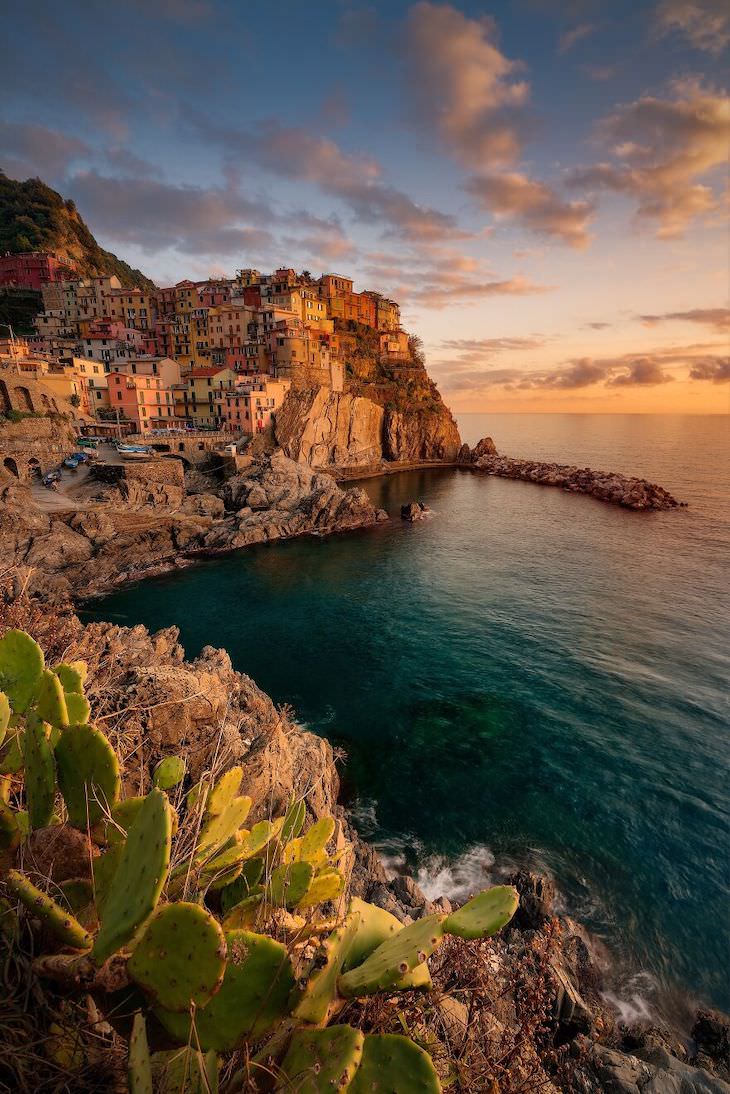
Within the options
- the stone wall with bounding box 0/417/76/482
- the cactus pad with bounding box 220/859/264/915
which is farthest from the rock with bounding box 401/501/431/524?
the cactus pad with bounding box 220/859/264/915

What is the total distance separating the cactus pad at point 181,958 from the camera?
2334mm

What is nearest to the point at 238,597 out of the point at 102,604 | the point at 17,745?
the point at 102,604

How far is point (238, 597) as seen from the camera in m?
31.3

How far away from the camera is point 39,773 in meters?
3.48

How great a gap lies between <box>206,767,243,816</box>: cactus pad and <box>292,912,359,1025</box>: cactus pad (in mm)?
1380

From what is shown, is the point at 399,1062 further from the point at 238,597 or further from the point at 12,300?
the point at 12,300

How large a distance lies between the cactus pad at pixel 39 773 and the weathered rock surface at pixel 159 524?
78.9 ft

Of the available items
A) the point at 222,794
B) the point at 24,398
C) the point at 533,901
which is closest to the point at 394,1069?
the point at 222,794

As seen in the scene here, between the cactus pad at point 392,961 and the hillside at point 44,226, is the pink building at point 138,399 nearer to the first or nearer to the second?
the hillside at point 44,226

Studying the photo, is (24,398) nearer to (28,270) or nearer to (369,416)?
(28,270)

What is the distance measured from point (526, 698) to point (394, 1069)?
19.1 m

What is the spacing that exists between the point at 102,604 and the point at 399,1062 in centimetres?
3183

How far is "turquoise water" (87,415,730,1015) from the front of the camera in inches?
501

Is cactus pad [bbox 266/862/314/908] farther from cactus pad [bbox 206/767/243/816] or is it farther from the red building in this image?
the red building
